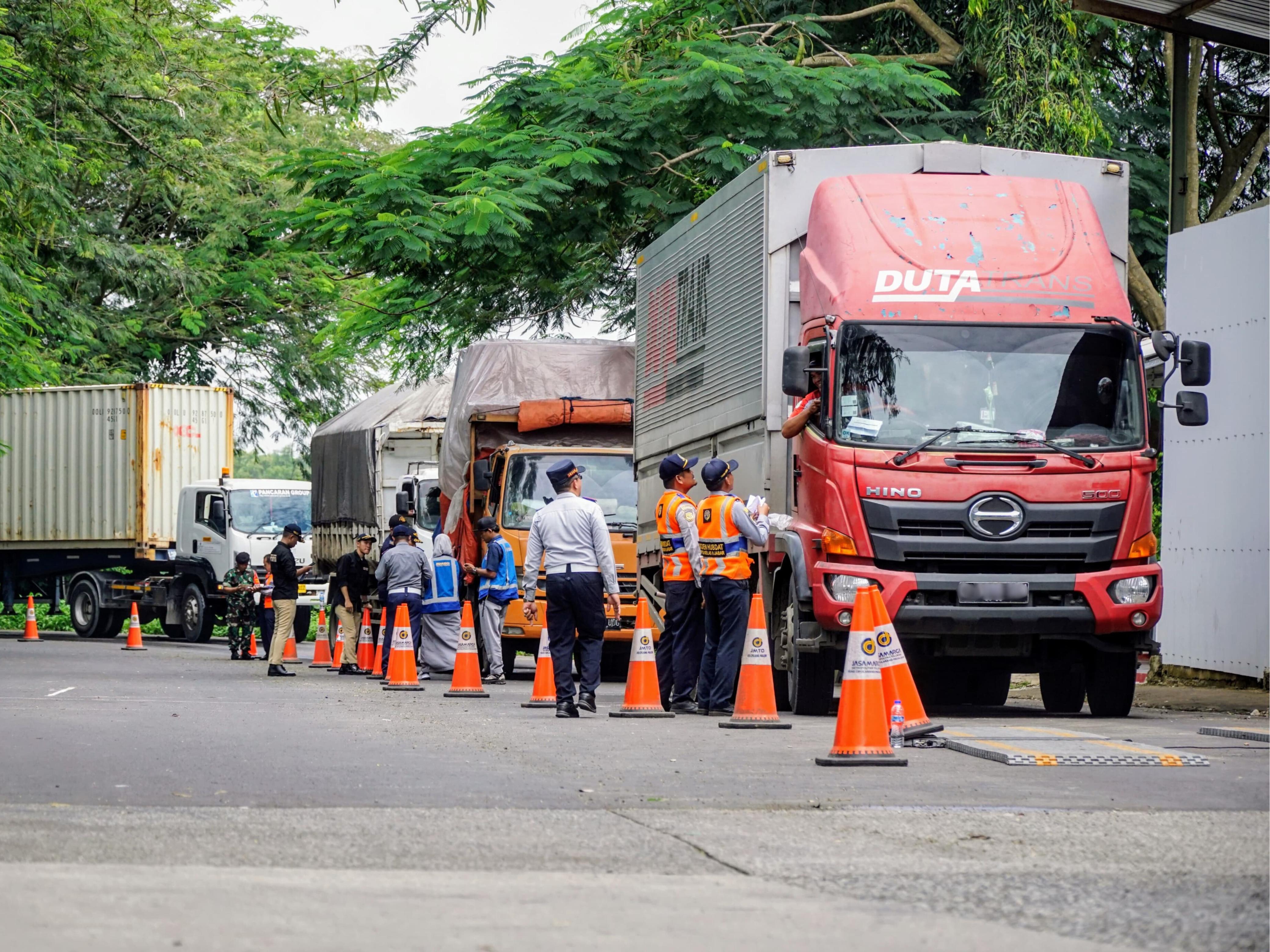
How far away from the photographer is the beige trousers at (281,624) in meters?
23.0

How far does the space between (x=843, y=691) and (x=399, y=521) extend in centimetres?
1263

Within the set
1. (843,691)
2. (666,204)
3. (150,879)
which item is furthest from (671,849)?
(666,204)

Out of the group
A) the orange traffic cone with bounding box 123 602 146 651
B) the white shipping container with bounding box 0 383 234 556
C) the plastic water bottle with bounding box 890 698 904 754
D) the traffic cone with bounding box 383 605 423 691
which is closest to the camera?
the plastic water bottle with bounding box 890 698 904 754

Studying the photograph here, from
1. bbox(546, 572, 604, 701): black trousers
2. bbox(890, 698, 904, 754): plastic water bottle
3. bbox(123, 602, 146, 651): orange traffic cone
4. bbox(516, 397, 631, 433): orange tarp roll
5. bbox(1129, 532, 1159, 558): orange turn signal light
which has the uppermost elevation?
bbox(516, 397, 631, 433): orange tarp roll

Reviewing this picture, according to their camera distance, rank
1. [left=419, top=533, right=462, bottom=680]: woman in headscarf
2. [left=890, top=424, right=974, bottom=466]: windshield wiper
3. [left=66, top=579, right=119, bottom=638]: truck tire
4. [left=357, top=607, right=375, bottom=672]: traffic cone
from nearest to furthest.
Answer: [left=890, top=424, right=974, bottom=466]: windshield wiper
[left=419, top=533, right=462, bottom=680]: woman in headscarf
[left=357, top=607, right=375, bottom=672]: traffic cone
[left=66, top=579, right=119, bottom=638]: truck tire

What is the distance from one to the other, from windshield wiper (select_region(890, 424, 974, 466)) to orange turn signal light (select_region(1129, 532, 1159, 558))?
1451 mm

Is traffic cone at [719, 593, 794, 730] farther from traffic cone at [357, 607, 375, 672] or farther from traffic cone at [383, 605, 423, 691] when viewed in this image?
traffic cone at [357, 607, 375, 672]

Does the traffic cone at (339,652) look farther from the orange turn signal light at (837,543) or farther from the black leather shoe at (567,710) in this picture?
the orange turn signal light at (837,543)

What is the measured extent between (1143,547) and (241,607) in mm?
17443

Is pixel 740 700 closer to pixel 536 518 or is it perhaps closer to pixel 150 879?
pixel 536 518

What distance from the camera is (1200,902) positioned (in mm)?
6027

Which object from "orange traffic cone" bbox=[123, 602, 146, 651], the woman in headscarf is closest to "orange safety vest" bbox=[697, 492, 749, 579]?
the woman in headscarf

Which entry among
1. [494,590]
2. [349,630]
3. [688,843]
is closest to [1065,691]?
[494,590]

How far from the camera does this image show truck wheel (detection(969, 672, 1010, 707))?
1736cm
